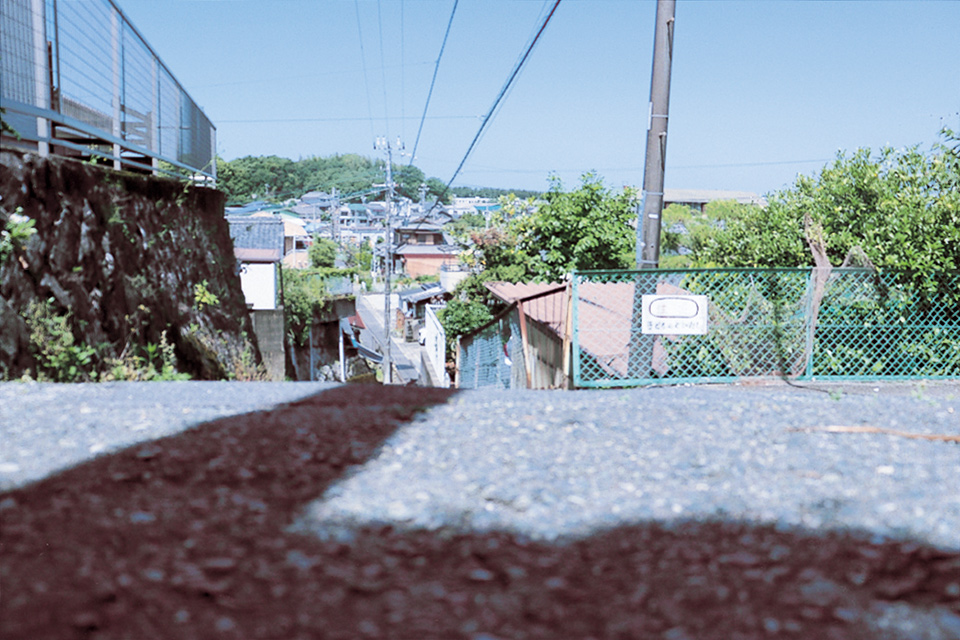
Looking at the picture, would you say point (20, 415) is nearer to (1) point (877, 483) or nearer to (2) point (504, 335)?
(1) point (877, 483)

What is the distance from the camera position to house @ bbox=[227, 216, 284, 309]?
19438mm

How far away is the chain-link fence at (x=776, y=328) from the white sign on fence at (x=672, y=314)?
6 centimetres

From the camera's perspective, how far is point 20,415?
351cm

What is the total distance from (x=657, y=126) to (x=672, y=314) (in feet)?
5.72

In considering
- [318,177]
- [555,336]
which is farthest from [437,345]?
[318,177]

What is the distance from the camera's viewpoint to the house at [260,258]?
19.4m

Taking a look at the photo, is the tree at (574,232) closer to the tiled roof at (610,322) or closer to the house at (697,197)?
the tiled roof at (610,322)

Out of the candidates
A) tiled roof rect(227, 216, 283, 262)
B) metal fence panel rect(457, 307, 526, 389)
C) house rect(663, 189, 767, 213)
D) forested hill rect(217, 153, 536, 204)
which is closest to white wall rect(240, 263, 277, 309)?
tiled roof rect(227, 216, 283, 262)

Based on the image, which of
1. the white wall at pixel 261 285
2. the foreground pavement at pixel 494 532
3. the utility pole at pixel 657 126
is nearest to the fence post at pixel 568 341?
the utility pole at pixel 657 126

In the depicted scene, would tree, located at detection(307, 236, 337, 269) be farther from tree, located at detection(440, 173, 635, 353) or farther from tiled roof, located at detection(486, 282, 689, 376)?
tiled roof, located at detection(486, 282, 689, 376)

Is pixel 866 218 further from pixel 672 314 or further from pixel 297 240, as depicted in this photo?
pixel 297 240

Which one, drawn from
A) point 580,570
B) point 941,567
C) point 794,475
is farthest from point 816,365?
point 580,570

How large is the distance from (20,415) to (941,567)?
371 centimetres

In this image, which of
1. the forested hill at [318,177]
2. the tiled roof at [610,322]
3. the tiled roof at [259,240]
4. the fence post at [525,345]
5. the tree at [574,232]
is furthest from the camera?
the forested hill at [318,177]
